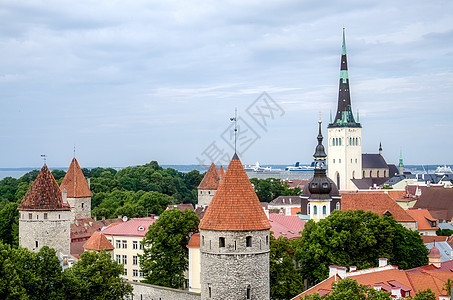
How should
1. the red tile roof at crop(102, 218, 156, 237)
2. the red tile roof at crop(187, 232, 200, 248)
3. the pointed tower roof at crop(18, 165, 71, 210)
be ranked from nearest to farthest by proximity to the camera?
the red tile roof at crop(187, 232, 200, 248)
the pointed tower roof at crop(18, 165, 71, 210)
the red tile roof at crop(102, 218, 156, 237)

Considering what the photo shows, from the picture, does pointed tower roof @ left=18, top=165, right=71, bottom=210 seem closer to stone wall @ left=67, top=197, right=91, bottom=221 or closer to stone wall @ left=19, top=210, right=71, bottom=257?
stone wall @ left=19, top=210, right=71, bottom=257

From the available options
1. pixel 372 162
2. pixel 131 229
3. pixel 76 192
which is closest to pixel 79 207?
pixel 76 192

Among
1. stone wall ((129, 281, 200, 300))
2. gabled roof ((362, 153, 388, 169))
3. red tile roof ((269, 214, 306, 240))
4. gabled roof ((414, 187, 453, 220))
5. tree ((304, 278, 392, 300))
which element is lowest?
stone wall ((129, 281, 200, 300))

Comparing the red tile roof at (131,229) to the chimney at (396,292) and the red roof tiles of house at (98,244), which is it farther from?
the chimney at (396,292)

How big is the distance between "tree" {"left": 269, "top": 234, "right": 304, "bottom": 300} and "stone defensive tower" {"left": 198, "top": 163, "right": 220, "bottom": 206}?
3552cm

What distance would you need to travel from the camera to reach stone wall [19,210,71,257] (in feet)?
149

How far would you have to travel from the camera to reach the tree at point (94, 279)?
32.1 meters

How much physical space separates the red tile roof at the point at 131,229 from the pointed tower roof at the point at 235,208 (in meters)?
25.5

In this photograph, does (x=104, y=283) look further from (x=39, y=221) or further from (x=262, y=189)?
(x=262, y=189)

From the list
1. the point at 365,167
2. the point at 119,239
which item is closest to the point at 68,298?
the point at 119,239

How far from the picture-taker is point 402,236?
148ft

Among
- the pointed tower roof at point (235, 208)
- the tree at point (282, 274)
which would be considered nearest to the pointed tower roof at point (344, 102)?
the tree at point (282, 274)

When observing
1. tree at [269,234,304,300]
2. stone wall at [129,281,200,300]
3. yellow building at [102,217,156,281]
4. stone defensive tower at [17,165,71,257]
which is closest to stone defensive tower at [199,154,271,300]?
stone wall at [129,281,200,300]

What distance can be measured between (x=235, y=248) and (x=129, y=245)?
27.8m
